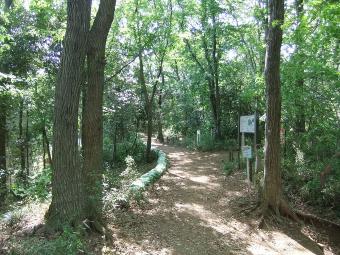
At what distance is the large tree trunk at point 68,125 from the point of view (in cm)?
549

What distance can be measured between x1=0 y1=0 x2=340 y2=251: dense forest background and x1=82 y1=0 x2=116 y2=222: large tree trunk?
0.14 meters

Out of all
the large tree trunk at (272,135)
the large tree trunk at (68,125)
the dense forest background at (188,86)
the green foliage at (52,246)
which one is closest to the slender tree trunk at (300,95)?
the dense forest background at (188,86)

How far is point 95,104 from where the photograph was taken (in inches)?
251

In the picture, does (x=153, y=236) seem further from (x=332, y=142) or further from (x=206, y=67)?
(x=206, y=67)

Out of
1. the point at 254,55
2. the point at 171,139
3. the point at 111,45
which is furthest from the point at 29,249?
the point at 171,139

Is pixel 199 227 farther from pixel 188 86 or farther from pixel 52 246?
pixel 188 86

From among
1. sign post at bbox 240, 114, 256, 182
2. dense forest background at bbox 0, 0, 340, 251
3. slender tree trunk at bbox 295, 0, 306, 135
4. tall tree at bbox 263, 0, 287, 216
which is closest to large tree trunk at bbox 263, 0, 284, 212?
tall tree at bbox 263, 0, 287, 216

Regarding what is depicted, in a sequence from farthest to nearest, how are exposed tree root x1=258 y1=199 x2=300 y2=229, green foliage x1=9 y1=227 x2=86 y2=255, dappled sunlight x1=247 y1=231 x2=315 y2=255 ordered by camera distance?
1. exposed tree root x1=258 y1=199 x2=300 y2=229
2. dappled sunlight x1=247 y1=231 x2=315 y2=255
3. green foliage x1=9 y1=227 x2=86 y2=255

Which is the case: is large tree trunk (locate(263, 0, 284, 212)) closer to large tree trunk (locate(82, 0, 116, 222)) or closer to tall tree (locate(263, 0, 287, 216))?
tall tree (locate(263, 0, 287, 216))

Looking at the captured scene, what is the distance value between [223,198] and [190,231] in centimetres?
260

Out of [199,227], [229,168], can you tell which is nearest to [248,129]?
[229,168]

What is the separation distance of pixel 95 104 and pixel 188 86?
1765 cm

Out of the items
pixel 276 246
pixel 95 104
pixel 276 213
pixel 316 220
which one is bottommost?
pixel 276 246

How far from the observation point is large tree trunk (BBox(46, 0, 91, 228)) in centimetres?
549
